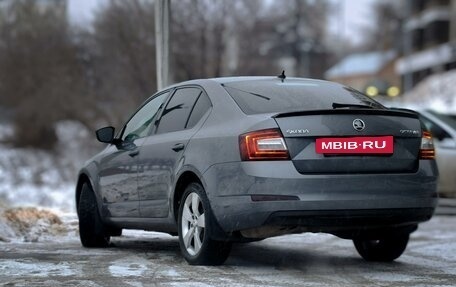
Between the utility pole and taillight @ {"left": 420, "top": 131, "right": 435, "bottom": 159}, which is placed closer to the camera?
taillight @ {"left": 420, "top": 131, "right": 435, "bottom": 159}

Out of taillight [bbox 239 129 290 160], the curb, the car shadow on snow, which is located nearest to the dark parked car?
taillight [bbox 239 129 290 160]

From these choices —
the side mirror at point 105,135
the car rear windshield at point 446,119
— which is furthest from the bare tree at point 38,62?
the side mirror at point 105,135

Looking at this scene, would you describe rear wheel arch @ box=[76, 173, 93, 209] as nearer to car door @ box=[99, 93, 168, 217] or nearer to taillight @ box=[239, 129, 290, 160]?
car door @ box=[99, 93, 168, 217]

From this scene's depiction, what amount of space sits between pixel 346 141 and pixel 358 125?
158mm

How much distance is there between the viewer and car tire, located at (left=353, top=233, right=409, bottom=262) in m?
6.92

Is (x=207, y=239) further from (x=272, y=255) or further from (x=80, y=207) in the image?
(x=80, y=207)

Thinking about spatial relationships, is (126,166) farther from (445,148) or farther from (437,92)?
(437,92)

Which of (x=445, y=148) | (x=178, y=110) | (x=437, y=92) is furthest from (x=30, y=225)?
(x=437, y=92)

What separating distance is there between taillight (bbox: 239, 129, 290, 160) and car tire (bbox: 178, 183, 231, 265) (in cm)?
58

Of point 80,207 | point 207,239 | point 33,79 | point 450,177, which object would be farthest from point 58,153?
point 207,239

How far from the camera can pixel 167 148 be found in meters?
6.72

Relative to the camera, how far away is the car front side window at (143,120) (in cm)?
742

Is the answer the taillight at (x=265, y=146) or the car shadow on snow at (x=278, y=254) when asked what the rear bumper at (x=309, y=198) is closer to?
the taillight at (x=265, y=146)

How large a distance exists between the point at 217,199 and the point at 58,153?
3215cm
